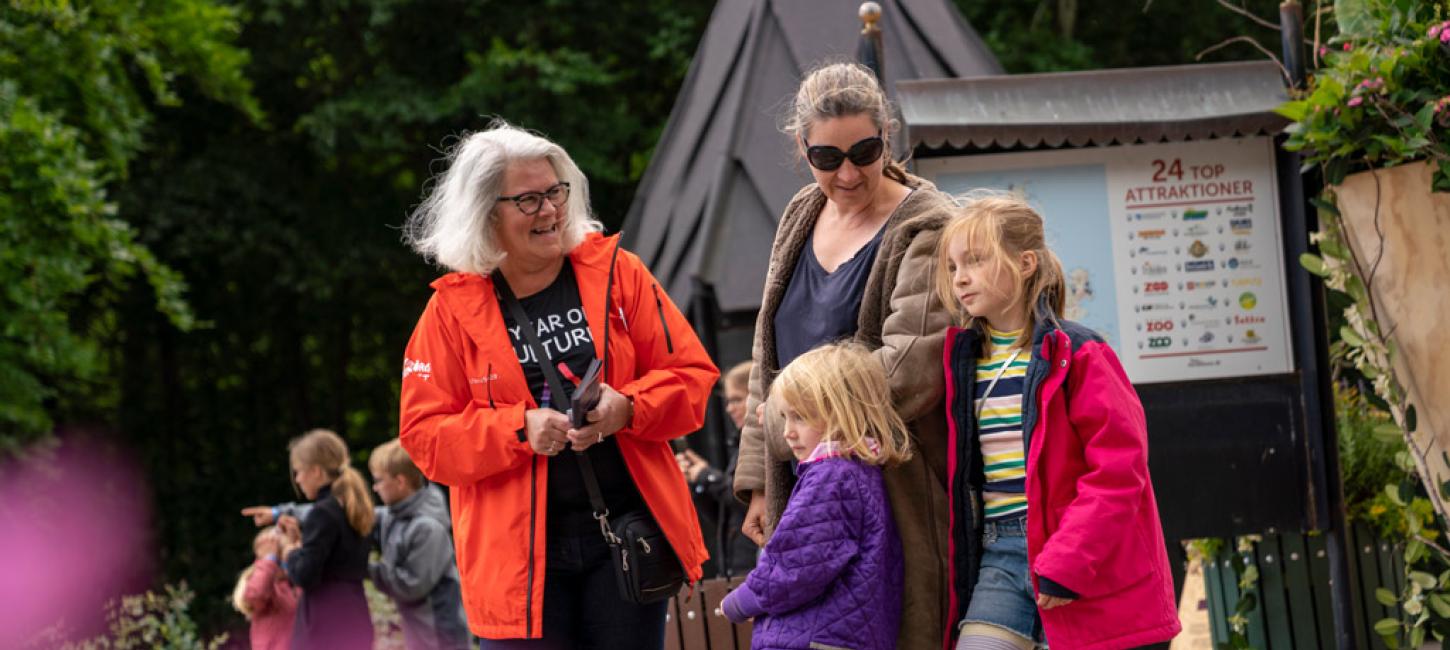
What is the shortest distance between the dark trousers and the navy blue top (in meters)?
0.65

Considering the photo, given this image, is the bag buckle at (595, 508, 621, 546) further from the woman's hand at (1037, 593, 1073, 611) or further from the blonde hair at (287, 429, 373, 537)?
the blonde hair at (287, 429, 373, 537)

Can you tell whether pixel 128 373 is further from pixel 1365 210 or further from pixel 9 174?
pixel 1365 210

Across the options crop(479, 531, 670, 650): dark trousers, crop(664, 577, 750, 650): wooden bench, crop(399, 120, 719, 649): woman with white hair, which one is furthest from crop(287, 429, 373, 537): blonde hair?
crop(479, 531, 670, 650): dark trousers

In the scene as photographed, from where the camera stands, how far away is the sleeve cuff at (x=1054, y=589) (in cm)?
337

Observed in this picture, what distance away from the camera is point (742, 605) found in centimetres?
380

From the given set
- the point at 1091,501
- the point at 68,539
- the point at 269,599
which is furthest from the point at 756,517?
the point at 68,539

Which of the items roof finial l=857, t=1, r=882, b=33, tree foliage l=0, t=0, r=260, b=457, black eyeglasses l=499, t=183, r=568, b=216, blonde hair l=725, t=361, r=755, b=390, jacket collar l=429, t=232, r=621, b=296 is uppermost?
tree foliage l=0, t=0, r=260, b=457

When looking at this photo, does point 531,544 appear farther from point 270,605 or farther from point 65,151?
point 65,151

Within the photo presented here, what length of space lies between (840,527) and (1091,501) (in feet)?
1.82

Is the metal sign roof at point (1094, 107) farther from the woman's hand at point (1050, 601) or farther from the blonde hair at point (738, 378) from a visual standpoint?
the woman's hand at point (1050, 601)

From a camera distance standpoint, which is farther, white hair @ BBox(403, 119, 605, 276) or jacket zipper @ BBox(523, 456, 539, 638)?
white hair @ BBox(403, 119, 605, 276)

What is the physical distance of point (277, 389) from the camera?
20.4 metres

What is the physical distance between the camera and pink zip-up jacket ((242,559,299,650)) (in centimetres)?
775

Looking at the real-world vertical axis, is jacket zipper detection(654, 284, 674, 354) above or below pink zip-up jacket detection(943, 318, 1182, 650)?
above
